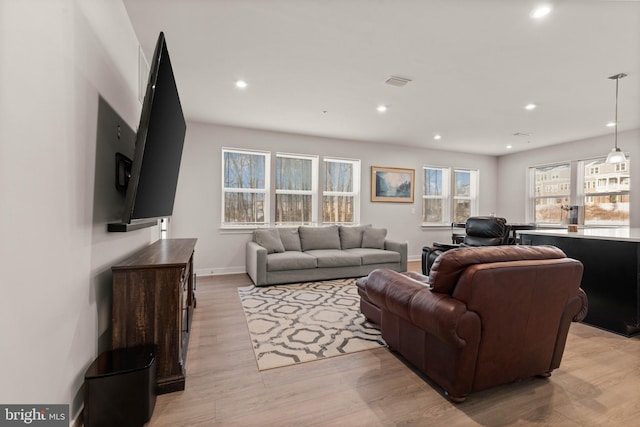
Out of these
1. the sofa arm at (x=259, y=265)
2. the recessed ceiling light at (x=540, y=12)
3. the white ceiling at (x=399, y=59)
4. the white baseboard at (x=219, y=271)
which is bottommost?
the white baseboard at (x=219, y=271)

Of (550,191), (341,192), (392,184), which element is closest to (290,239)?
(341,192)

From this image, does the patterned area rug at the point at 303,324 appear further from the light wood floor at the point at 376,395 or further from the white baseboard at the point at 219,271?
the white baseboard at the point at 219,271

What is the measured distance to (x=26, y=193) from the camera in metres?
1.07

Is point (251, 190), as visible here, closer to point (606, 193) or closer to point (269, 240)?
point (269, 240)

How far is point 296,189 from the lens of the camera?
549 cm

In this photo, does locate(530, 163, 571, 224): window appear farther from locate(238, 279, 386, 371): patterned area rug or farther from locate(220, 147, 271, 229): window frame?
locate(220, 147, 271, 229): window frame

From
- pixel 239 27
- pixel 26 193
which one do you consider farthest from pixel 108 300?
pixel 239 27

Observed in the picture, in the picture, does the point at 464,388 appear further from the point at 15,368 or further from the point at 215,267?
the point at 215,267

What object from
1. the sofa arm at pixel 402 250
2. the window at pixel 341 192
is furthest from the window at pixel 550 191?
the window at pixel 341 192

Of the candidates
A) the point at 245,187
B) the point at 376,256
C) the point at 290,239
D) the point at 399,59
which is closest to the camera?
the point at 399,59

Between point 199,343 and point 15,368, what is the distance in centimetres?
150

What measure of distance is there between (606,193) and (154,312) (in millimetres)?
7278

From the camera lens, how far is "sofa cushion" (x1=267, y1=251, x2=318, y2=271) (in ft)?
13.6

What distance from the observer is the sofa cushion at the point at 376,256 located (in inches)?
185
